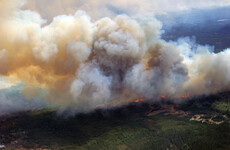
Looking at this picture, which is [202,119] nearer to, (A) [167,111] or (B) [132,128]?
(A) [167,111]

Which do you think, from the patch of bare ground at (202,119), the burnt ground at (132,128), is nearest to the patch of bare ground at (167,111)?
the burnt ground at (132,128)

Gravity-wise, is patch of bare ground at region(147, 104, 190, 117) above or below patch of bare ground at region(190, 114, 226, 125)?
above

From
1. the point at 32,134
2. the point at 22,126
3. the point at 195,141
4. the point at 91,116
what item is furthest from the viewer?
the point at 91,116

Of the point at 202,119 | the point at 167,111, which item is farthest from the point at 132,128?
the point at 202,119

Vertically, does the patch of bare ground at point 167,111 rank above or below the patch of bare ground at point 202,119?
above

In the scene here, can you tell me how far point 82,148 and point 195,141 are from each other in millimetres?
41747

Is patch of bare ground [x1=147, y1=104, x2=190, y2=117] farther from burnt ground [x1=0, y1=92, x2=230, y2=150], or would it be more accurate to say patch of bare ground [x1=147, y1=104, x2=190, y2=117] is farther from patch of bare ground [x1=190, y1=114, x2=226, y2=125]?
patch of bare ground [x1=190, y1=114, x2=226, y2=125]

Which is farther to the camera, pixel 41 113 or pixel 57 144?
pixel 41 113

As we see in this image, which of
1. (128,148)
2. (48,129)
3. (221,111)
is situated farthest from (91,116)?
(221,111)

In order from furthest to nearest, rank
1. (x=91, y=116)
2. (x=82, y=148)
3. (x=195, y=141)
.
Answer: (x=91, y=116)
(x=82, y=148)
(x=195, y=141)

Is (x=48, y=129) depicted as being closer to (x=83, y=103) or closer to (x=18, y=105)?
(x=83, y=103)

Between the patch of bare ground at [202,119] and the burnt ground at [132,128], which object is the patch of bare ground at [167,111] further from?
the patch of bare ground at [202,119]

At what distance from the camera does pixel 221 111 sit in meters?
113

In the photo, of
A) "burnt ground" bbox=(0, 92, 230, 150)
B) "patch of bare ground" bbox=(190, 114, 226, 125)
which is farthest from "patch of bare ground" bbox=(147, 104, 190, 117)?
"patch of bare ground" bbox=(190, 114, 226, 125)
